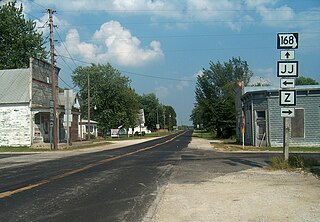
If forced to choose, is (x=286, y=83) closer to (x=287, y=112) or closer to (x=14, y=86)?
(x=287, y=112)

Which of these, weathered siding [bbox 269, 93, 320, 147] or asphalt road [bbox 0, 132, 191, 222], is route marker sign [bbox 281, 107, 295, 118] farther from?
weathered siding [bbox 269, 93, 320, 147]

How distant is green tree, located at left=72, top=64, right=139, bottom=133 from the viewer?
7538 cm

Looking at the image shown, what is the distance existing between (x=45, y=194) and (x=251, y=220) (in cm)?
543

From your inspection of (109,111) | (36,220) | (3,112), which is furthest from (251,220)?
(109,111)

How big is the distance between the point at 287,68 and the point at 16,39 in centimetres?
5155

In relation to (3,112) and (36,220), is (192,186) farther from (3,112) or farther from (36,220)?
(3,112)

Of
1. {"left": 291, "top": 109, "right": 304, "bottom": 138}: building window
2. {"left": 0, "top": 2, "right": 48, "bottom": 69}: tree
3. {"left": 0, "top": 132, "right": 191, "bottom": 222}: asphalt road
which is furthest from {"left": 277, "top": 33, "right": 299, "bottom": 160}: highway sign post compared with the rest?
{"left": 0, "top": 2, "right": 48, "bottom": 69}: tree

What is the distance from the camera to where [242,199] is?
850cm

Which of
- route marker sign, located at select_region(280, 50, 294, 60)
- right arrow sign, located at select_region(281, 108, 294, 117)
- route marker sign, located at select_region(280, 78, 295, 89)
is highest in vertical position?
route marker sign, located at select_region(280, 50, 294, 60)

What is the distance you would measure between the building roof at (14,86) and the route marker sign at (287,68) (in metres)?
28.9

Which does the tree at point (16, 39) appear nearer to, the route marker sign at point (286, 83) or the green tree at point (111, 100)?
the green tree at point (111, 100)

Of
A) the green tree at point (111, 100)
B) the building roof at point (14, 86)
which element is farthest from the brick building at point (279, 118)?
the green tree at point (111, 100)

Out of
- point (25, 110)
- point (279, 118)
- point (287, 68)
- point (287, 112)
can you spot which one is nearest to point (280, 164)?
point (287, 112)

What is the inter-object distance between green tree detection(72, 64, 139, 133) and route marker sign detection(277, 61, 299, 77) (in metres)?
61.5
